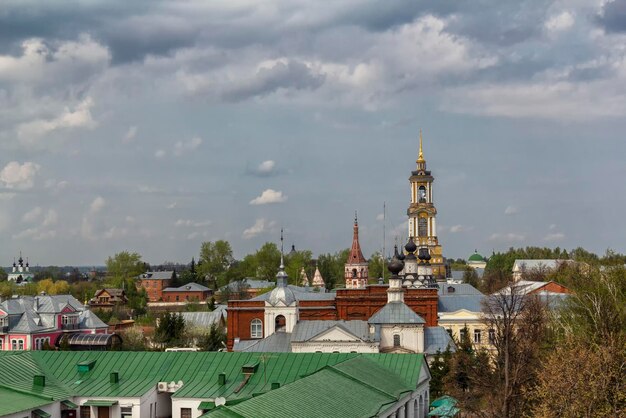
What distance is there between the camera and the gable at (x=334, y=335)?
5703 centimetres

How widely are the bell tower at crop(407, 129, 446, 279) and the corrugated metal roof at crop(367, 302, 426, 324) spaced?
214 feet

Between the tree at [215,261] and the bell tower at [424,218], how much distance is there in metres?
31.5

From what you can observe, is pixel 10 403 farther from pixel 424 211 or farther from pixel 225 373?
pixel 424 211

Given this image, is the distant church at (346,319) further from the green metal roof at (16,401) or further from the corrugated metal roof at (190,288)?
the corrugated metal roof at (190,288)

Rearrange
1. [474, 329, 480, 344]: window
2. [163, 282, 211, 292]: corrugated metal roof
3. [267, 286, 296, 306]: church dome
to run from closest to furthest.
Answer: [267, 286, 296, 306]: church dome → [474, 329, 480, 344]: window → [163, 282, 211, 292]: corrugated metal roof

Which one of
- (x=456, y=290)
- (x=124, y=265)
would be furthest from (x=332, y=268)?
(x=456, y=290)

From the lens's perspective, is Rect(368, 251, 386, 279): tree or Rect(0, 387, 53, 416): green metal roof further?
Rect(368, 251, 386, 279): tree

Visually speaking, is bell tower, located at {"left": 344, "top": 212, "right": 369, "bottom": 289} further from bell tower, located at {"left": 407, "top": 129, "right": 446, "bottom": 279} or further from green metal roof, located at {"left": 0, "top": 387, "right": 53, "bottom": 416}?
green metal roof, located at {"left": 0, "top": 387, "right": 53, "bottom": 416}

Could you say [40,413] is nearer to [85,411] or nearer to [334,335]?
[85,411]

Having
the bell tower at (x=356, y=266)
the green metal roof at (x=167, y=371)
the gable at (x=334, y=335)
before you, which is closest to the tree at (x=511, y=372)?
the green metal roof at (x=167, y=371)

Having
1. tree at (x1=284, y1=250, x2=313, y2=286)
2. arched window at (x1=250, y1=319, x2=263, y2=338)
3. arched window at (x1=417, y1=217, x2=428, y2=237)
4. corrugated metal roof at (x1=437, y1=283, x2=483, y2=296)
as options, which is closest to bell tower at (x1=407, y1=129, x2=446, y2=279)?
arched window at (x1=417, y1=217, x2=428, y2=237)

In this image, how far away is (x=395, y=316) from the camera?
58.0 metres

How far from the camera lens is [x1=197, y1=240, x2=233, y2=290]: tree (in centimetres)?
14412

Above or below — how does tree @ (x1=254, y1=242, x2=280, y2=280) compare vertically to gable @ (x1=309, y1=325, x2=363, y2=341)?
above
